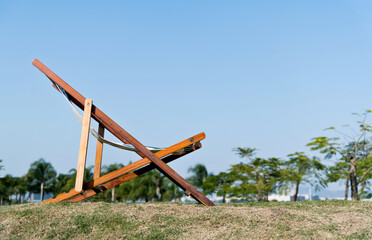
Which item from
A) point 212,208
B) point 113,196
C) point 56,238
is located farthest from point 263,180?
point 56,238

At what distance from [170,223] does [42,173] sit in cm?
3903

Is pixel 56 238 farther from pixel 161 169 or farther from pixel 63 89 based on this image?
pixel 63 89

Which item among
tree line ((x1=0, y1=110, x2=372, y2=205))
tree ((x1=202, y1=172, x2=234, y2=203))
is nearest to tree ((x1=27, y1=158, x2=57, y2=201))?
tree line ((x1=0, y1=110, x2=372, y2=205))

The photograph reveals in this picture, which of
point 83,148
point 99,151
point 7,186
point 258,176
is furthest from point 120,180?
point 7,186

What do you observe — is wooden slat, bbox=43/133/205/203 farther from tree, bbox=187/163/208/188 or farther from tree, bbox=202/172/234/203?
tree, bbox=187/163/208/188

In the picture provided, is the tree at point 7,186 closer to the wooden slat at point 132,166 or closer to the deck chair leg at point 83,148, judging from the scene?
the wooden slat at point 132,166

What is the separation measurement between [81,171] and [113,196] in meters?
36.3

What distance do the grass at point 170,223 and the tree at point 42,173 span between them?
36.6 m

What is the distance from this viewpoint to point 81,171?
313 inches

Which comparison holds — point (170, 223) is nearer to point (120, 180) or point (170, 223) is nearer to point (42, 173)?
point (120, 180)

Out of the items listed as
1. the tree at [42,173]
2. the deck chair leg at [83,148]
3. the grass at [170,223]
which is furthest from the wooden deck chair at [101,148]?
the tree at [42,173]

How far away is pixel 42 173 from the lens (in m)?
43.0

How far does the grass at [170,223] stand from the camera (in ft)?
22.7

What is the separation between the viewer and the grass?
692cm
